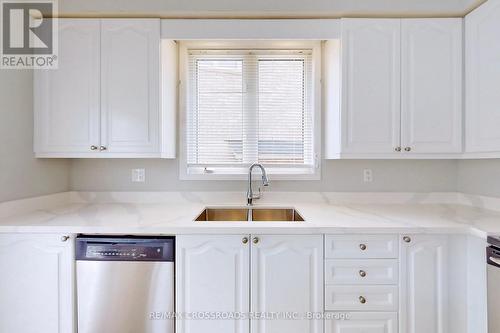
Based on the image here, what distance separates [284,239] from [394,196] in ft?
4.00

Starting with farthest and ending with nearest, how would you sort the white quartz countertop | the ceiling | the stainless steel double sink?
the stainless steel double sink, the ceiling, the white quartz countertop

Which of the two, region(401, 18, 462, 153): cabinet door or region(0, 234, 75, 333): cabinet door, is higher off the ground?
region(401, 18, 462, 153): cabinet door

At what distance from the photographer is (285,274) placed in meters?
1.50

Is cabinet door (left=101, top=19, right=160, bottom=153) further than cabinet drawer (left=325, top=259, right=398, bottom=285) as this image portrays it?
Yes

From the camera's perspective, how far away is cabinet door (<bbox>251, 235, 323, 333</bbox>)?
1505 mm

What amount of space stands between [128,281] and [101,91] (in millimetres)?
1276

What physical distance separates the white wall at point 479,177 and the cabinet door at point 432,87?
321 mm

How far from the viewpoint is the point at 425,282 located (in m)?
1.50

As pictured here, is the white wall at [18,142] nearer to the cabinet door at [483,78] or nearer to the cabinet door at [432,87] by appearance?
the cabinet door at [432,87]

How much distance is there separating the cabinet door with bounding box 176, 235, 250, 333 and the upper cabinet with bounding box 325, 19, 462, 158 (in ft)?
3.46

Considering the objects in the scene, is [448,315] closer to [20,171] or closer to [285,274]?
[285,274]

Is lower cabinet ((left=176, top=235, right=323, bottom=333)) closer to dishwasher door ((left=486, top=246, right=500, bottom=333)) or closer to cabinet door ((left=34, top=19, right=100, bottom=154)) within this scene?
dishwasher door ((left=486, top=246, right=500, bottom=333))

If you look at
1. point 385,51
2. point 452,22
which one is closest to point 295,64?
point 385,51

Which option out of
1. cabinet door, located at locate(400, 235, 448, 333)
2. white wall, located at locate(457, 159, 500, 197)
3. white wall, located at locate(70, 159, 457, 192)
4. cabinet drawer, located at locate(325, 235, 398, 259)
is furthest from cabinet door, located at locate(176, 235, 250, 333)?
white wall, located at locate(457, 159, 500, 197)
